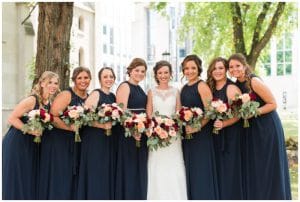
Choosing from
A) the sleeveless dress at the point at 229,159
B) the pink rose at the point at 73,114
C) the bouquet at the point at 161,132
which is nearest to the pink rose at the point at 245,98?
the sleeveless dress at the point at 229,159

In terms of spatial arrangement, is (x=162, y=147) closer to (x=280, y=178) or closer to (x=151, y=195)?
(x=151, y=195)

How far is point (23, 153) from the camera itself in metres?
6.70

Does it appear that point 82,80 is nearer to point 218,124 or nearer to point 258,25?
point 218,124

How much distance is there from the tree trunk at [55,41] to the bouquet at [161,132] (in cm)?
323

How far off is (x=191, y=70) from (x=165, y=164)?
1543 mm

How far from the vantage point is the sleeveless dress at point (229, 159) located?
6.74m

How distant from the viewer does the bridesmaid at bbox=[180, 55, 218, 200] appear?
6754 mm

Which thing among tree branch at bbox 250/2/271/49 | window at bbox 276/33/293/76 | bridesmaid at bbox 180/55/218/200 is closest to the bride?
bridesmaid at bbox 180/55/218/200

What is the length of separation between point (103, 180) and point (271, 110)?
110 inches

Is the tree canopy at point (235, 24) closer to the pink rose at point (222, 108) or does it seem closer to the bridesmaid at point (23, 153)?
the pink rose at point (222, 108)

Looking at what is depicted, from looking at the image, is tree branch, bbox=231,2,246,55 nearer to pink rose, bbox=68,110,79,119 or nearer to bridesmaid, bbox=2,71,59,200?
bridesmaid, bbox=2,71,59,200

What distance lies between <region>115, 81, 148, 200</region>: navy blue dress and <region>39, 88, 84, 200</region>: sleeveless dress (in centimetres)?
71

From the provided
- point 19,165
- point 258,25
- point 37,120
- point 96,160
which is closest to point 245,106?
point 96,160

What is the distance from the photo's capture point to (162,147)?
6.73m
